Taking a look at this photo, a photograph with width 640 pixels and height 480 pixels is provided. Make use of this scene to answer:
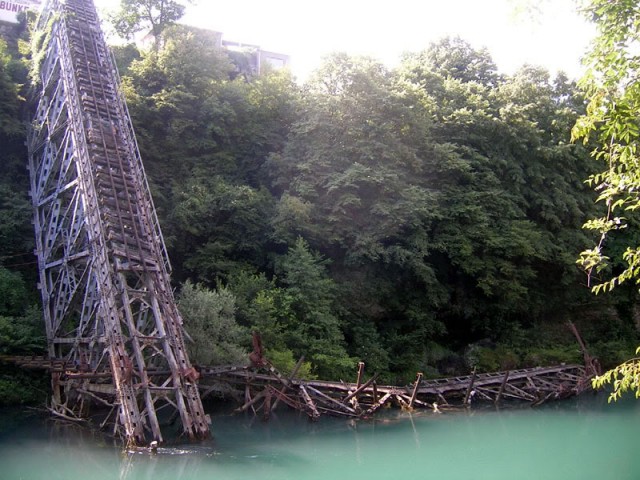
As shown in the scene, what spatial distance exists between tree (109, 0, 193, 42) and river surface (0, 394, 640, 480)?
67.5ft

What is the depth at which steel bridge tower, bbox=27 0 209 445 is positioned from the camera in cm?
1370

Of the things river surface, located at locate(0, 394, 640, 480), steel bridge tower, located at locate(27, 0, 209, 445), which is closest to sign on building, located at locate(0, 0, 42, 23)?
steel bridge tower, located at locate(27, 0, 209, 445)

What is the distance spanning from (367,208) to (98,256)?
11459 mm

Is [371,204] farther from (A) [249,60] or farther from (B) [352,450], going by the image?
(A) [249,60]

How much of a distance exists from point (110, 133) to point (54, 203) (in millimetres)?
2767

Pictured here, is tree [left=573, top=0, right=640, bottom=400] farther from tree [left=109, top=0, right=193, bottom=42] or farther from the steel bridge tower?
tree [left=109, top=0, right=193, bottom=42]

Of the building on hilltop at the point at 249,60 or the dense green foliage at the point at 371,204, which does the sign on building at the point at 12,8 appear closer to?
the dense green foliage at the point at 371,204

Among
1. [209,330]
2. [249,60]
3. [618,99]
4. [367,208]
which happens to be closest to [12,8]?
[249,60]

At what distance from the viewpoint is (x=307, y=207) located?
22.2m

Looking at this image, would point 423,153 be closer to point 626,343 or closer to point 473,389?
point 473,389

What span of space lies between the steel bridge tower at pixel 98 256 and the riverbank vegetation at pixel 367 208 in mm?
1819

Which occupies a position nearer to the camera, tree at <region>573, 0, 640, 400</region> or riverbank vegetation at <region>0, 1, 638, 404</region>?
tree at <region>573, 0, 640, 400</region>

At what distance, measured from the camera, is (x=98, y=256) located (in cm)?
1470

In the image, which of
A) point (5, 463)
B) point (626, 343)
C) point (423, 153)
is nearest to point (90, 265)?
point (5, 463)
